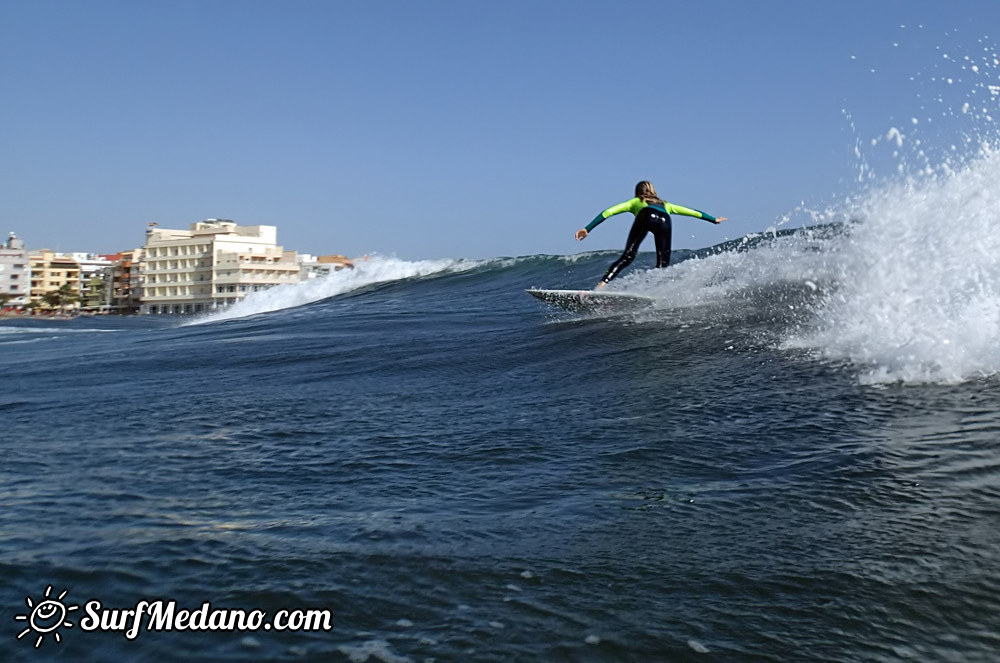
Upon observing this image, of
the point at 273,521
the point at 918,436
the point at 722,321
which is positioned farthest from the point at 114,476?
the point at 722,321

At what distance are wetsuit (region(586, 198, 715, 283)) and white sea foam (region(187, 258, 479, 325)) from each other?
13650mm

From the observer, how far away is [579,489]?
3.96 metres

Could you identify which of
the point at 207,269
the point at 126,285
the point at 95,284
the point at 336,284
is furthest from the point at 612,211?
the point at 95,284

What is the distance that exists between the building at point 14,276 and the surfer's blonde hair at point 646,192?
5049 inches

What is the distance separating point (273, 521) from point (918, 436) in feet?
10.6

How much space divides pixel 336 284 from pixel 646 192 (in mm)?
17672

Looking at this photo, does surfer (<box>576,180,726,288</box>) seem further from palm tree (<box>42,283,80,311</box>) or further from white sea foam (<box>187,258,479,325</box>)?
palm tree (<box>42,283,80,311</box>)

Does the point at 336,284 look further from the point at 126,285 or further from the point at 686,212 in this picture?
the point at 126,285

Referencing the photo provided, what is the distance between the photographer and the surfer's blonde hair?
11797mm

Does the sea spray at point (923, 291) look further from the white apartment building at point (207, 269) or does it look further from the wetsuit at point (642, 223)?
the white apartment building at point (207, 269)

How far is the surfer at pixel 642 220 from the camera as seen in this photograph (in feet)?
38.7

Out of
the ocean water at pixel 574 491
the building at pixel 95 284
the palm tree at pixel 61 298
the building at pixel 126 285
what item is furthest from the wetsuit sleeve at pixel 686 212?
the building at pixel 95 284

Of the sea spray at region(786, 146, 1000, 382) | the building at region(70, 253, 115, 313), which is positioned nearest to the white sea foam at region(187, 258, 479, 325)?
the sea spray at region(786, 146, 1000, 382)

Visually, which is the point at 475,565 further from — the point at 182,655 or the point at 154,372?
the point at 154,372
